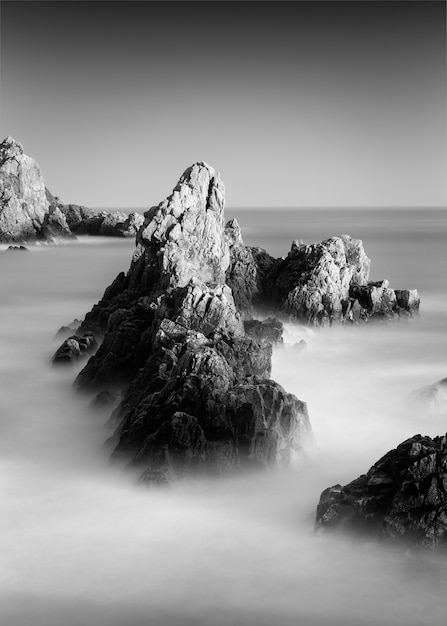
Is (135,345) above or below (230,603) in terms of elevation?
above

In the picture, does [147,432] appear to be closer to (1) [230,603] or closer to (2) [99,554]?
(2) [99,554]

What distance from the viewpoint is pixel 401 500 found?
938 cm

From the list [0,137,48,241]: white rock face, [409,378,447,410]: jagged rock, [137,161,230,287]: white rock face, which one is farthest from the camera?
[0,137,48,241]: white rock face

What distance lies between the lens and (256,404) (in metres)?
12.1

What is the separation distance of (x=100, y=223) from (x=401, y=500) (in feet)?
231

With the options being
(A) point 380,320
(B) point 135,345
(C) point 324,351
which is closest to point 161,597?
(B) point 135,345

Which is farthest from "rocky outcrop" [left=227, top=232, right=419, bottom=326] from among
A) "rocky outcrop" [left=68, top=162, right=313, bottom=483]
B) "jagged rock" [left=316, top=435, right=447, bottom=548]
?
"jagged rock" [left=316, top=435, right=447, bottom=548]

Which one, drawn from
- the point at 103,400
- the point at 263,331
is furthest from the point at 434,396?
the point at 103,400

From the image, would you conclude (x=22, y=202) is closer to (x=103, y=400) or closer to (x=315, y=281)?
(x=315, y=281)

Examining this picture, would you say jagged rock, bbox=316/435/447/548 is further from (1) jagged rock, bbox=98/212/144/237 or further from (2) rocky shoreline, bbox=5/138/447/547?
(1) jagged rock, bbox=98/212/144/237

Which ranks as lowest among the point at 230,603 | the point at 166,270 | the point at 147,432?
the point at 230,603

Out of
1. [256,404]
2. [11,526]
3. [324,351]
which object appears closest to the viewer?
[11,526]

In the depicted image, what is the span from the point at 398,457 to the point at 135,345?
27.4 feet

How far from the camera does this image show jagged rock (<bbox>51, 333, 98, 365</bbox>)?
62.9 feet
